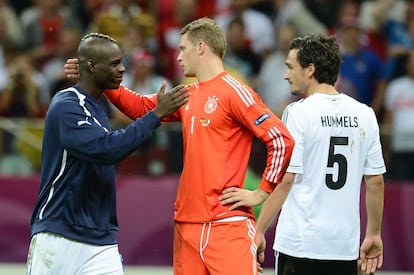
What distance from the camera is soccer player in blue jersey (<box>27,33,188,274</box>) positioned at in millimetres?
6730

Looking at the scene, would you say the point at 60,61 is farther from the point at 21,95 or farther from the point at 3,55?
the point at 21,95

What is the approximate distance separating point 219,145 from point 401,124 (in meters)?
5.51

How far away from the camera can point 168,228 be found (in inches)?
466

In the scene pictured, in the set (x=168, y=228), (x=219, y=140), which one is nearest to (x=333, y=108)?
(x=219, y=140)

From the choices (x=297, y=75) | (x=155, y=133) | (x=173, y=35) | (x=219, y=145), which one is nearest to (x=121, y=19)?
(x=173, y=35)

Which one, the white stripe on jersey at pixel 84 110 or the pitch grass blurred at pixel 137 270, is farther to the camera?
the pitch grass blurred at pixel 137 270

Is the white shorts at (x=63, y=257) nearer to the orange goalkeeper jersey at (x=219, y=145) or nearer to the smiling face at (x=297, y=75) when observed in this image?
the orange goalkeeper jersey at (x=219, y=145)

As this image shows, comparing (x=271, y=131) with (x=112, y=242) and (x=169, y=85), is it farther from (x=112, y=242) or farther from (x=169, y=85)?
(x=169, y=85)

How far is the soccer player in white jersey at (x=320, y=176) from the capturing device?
7090 millimetres

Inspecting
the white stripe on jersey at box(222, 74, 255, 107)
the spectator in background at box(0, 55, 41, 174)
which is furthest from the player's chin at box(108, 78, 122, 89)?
the spectator in background at box(0, 55, 41, 174)

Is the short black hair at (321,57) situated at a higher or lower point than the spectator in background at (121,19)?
lower

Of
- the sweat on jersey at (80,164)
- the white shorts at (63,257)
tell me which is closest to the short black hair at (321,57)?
the sweat on jersey at (80,164)

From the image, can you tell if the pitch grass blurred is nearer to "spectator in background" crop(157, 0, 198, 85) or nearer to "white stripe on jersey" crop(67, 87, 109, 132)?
"spectator in background" crop(157, 0, 198, 85)

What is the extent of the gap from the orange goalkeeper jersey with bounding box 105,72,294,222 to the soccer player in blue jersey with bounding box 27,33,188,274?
23 centimetres
